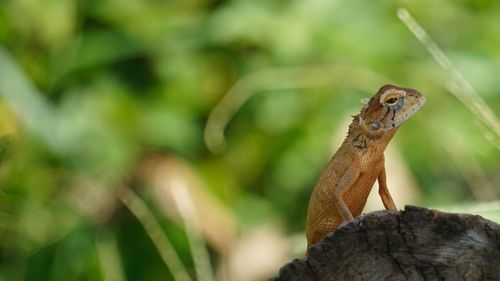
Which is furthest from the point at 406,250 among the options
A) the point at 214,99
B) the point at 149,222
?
the point at 214,99

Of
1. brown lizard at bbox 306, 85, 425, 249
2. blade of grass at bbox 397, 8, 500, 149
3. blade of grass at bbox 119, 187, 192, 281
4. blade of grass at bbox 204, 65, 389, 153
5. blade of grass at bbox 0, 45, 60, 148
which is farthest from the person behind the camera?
blade of grass at bbox 204, 65, 389, 153

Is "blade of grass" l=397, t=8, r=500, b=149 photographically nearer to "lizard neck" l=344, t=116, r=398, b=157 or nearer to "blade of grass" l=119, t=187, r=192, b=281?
"lizard neck" l=344, t=116, r=398, b=157

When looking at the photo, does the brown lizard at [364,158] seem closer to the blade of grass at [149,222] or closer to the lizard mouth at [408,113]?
the lizard mouth at [408,113]

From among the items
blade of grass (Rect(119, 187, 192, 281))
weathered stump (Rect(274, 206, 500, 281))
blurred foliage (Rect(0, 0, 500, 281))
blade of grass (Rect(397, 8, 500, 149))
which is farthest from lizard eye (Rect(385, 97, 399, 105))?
blurred foliage (Rect(0, 0, 500, 281))

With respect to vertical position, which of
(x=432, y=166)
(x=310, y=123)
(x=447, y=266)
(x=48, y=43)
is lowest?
(x=447, y=266)

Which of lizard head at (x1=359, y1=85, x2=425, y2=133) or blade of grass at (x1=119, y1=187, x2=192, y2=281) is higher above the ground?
blade of grass at (x1=119, y1=187, x2=192, y2=281)

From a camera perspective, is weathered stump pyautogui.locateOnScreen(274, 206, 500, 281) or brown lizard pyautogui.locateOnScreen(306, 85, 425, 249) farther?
brown lizard pyautogui.locateOnScreen(306, 85, 425, 249)

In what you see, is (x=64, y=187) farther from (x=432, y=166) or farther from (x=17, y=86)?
(x=432, y=166)

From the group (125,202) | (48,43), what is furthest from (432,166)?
(48,43)
